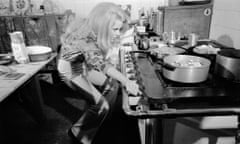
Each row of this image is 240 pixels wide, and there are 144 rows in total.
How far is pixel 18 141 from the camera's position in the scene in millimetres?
1812

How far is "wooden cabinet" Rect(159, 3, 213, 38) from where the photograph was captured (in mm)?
2039

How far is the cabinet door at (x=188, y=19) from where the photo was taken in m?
2.04

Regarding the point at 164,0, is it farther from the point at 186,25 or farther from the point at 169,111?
the point at 169,111

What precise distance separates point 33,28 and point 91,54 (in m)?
1.78

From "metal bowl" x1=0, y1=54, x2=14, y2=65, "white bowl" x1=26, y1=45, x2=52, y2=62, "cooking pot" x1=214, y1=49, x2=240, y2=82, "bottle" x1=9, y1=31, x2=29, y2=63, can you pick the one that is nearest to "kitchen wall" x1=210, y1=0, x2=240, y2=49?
"cooking pot" x1=214, y1=49, x2=240, y2=82

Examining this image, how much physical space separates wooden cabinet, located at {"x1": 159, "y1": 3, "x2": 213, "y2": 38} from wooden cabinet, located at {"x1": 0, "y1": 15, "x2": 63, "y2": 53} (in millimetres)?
1585

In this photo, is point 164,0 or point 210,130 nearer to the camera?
point 210,130

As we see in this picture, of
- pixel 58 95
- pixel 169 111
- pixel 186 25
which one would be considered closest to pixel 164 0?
pixel 186 25

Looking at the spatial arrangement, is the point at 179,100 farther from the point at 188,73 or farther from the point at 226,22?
the point at 226,22

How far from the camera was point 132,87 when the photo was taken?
892 mm

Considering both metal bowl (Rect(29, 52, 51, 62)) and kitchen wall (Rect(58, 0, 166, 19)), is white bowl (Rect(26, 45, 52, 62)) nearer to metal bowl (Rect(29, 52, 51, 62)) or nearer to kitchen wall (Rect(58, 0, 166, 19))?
metal bowl (Rect(29, 52, 51, 62))

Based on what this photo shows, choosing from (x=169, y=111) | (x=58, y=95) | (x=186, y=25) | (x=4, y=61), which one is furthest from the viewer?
(x=58, y=95)

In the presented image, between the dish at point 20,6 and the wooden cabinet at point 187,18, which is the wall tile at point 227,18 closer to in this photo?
the wooden cabinet at point 187,18

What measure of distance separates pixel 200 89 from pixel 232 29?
128 centimetres
